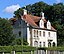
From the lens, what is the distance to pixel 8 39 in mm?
58312

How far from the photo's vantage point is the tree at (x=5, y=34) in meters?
58.2

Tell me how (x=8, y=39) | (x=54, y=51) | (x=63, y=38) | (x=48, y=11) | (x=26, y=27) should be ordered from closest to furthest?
1. (x=54, y=51)
2. (x=8, y=39)
3. (x=26, y=27)
4. (x=63, y=38)
5. (x=48, y=11)

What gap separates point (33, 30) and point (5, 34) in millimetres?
18320

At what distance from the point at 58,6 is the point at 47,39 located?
70.1 feet

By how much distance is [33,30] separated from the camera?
248 feet

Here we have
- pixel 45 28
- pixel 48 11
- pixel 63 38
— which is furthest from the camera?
pixel 48 11

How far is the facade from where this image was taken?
7444 cm

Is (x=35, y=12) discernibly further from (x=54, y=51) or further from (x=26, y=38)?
(x=54, y=51)

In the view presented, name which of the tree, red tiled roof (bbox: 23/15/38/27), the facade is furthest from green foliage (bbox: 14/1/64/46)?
the tree

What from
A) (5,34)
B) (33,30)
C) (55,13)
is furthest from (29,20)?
(55,13)

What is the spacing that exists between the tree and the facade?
14.6 metres

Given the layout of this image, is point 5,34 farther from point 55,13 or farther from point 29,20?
point 55,13

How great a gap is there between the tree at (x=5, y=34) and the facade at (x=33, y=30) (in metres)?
14.6

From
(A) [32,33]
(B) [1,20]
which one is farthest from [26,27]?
(B) [1,20]
